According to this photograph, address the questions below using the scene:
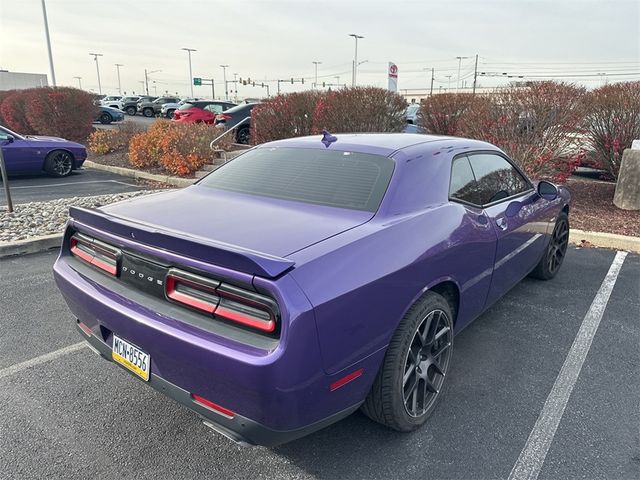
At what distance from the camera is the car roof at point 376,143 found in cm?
303

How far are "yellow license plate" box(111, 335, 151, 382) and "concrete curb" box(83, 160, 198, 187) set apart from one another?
763cm

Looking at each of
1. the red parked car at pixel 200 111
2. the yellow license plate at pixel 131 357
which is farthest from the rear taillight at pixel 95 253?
the red parked car at pixel 200 111

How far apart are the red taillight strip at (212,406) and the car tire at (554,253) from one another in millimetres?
3735

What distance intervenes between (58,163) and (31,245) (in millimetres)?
6768

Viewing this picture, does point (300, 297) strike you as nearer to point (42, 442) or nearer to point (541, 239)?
point (42, 442)

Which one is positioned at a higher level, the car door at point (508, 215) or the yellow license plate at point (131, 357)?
the car door at point (508, 215)

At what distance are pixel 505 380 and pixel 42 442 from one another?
277cm

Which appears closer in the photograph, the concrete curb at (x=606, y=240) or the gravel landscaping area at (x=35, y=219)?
the gravel landscaping area at (x=35, y=219)

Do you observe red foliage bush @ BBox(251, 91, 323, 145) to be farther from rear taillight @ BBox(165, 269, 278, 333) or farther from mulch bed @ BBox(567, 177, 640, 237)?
rear taillight @ BBox(165, 269, 278, 333)

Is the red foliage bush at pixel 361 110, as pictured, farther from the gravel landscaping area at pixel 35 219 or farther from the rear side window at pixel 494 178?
the rear side window at pixel 494 178

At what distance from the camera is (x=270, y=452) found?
2393 millimetres

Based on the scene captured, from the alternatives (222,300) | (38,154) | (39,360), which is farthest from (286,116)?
(222,300)

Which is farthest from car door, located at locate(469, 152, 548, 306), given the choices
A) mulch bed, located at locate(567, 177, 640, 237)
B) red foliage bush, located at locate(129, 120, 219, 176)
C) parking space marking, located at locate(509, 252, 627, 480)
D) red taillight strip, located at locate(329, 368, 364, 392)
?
red foliage bush, located at locate(129, 120, 219, 176)

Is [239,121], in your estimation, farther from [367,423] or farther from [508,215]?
[367,423]
